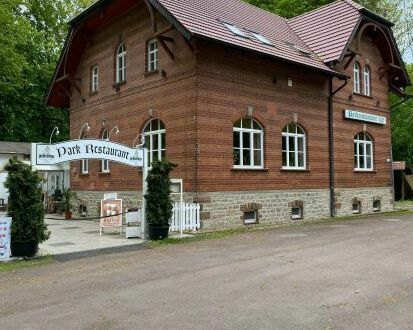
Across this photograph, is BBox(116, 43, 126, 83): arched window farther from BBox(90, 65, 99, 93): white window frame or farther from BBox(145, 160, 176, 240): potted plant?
BBox(145, 160, 176, 240): potted plant

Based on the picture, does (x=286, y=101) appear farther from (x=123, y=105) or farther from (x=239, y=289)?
(x=239, y=289)

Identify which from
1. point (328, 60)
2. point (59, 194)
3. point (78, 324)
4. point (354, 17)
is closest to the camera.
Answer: point (78, 324)

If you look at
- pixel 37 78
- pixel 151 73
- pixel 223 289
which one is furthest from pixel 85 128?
pixel 37 78

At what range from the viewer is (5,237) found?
966 centimetres

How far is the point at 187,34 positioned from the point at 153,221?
5440mm

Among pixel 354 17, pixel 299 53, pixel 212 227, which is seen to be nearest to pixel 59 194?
pixel 212 227

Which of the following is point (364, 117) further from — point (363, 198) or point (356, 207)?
point (356, 207)

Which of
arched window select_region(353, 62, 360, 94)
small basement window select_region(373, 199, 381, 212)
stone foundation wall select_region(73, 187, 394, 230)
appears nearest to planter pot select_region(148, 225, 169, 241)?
stone foundation wall select_region(73, 187, 394, 230)

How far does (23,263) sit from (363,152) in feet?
53.0

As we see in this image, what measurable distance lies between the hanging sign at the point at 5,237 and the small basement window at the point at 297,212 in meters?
10.5

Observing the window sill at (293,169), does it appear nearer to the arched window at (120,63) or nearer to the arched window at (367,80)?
the arched window at (367,80)

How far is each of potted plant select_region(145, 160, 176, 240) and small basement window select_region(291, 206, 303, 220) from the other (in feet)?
21.2

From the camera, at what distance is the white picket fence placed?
44.3 ft

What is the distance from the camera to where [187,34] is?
43.9 ft
